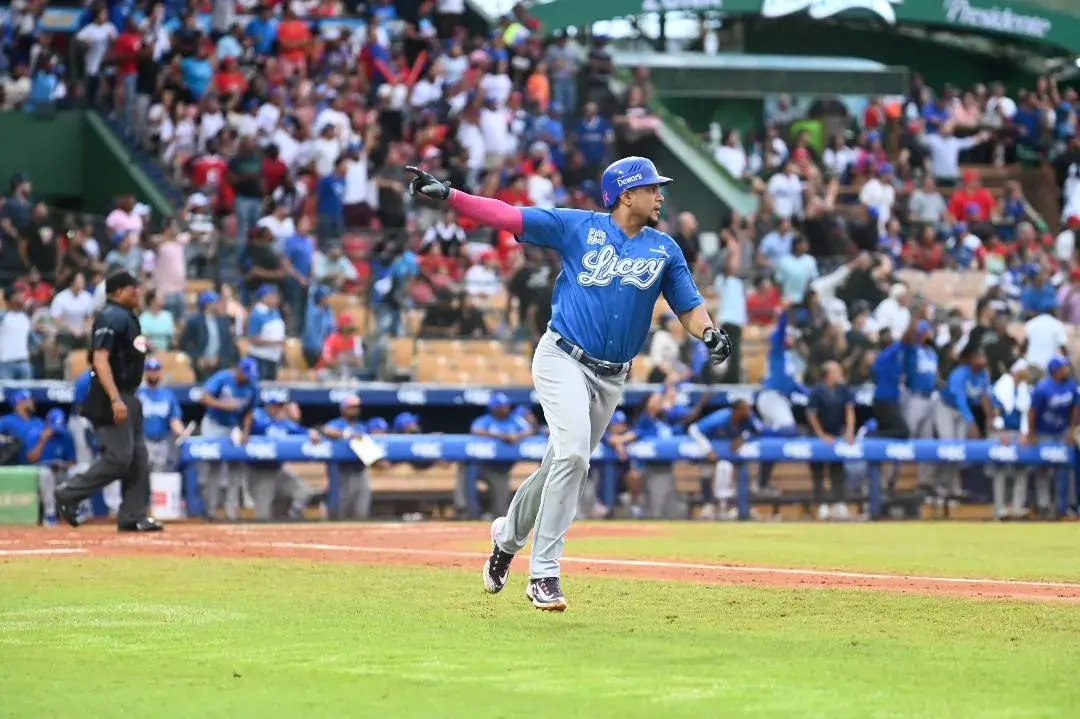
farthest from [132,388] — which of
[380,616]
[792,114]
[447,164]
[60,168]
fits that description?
[792,114]

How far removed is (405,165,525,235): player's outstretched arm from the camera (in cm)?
819

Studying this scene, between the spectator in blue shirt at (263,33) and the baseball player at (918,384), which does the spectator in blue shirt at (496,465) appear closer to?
the baseball player at (918,384)

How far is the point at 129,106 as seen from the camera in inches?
1022

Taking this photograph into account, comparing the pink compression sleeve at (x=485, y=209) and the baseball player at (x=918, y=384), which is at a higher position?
the pink compression sleeve at (x=485, y=209)

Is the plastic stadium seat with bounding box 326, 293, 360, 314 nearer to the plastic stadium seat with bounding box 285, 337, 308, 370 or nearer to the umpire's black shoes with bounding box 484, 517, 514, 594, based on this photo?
the plastic stadium seat with bounding box 285, 337, 308, 370

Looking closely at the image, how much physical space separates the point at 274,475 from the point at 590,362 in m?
11.0

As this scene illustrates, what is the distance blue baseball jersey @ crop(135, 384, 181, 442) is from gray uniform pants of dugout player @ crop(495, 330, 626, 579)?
1062cm

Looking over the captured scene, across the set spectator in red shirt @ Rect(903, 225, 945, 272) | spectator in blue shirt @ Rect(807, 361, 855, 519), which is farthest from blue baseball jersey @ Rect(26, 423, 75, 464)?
spectator in red shirt @ Rect(903, 225, 945, 272)

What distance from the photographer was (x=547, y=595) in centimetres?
826

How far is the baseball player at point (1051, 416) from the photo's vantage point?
20547 millimetres

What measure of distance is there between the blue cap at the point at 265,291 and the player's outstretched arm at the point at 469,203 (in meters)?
12.1

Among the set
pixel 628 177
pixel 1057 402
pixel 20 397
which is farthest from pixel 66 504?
pixel 1057 402

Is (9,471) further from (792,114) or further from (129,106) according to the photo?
(792,114)

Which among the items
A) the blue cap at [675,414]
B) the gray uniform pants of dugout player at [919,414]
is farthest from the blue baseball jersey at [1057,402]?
the blue cap at [675,414]
